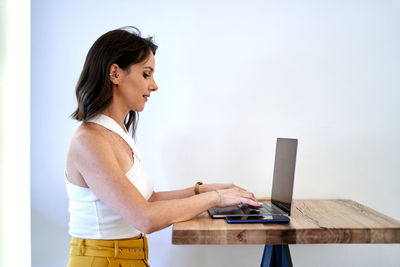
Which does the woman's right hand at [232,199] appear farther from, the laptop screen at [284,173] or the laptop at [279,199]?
the laptop screen at [284,173]

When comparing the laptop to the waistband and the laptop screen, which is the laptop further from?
the waistband

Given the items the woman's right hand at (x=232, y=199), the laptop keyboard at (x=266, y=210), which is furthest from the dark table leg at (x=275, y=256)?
the woman's right hand at (x=232, y=199)

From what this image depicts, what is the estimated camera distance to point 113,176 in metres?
1.02

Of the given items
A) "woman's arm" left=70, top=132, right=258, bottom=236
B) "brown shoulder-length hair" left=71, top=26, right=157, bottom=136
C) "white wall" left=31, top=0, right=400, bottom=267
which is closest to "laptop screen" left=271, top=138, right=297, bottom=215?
"white wall" left=31, top=0, right=400, bottom=267

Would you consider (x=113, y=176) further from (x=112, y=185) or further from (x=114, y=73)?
(x=114, y=73)

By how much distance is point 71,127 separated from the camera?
1700 millimetres

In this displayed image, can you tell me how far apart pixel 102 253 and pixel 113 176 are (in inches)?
11.2

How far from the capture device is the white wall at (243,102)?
1.68m

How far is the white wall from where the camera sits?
1682 mm

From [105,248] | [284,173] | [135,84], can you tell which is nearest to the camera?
[105,248]

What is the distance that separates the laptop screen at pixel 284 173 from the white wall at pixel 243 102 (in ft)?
0.89

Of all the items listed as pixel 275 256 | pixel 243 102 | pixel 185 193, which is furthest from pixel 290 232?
pixel 243 102

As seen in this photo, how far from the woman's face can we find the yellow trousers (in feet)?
1.61

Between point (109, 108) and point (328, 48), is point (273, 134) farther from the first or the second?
point (109, 108)
